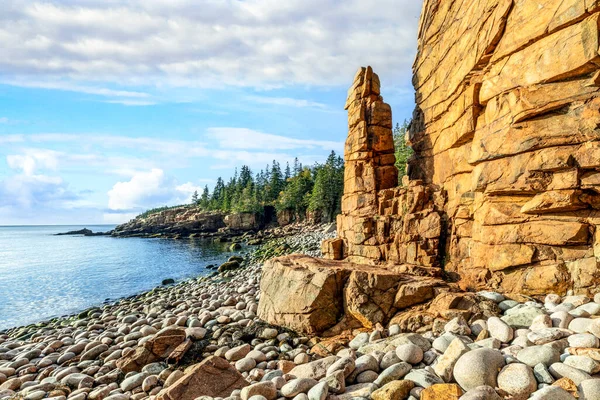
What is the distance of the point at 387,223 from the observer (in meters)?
11.4

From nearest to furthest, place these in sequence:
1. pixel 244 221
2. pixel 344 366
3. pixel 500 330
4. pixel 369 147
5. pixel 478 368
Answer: pixel 478 368 → pixel 344 366 → pixel 500 330 → pixel 369 147 → pixel 244 221

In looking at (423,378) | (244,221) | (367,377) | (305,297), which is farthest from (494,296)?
(244,221)

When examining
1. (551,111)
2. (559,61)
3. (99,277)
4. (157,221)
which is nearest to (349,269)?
(551,111)

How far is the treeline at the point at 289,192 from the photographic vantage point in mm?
57031

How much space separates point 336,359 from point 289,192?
6185 centimetres

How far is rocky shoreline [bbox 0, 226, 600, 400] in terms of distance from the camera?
13.6 feet

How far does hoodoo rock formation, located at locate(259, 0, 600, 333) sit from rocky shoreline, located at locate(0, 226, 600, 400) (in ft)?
2.37

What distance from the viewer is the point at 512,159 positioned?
285 inches

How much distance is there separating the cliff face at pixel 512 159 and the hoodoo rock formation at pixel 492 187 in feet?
0.08

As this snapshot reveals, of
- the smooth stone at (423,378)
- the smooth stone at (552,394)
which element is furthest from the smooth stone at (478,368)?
the smooth stone at (552,394)

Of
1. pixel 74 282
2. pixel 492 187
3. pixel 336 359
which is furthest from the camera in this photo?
pixel 74 282

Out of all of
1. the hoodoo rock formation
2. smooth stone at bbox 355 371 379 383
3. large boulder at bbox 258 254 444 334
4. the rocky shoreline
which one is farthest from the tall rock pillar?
smooth stone at bbox 355 371 379 383

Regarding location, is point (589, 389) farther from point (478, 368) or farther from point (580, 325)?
point (580, 325)

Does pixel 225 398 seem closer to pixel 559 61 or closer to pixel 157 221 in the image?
pixel 559 61
